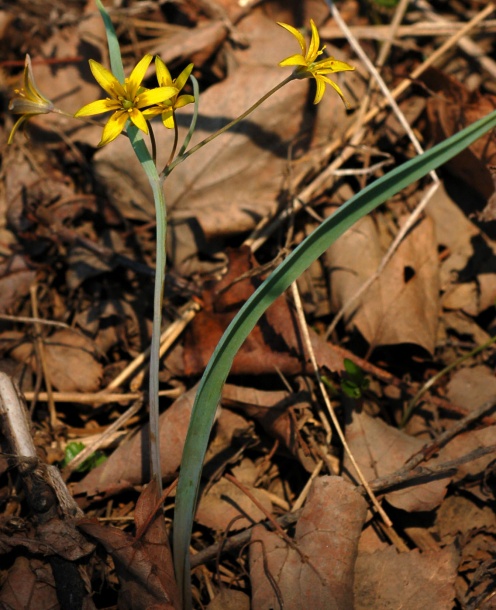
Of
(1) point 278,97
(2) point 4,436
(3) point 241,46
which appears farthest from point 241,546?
(3) point 241,46

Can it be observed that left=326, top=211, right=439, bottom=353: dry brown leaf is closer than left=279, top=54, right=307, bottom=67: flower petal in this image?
No

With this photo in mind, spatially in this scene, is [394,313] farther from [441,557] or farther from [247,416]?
[441,557]

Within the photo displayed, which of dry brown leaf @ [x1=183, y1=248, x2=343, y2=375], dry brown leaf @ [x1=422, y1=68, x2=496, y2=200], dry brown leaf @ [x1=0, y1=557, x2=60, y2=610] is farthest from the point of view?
dry brown leaf @ [x1=422, y1=68, x2=496, y2=200]

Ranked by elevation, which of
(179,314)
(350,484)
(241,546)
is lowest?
(241,546)

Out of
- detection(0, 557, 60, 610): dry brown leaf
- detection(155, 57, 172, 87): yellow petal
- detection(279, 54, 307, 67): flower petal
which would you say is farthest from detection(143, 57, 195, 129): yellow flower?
detection(0, 557, 60, 610): dry brown leaf

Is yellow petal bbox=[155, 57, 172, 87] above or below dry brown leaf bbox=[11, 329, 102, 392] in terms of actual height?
above

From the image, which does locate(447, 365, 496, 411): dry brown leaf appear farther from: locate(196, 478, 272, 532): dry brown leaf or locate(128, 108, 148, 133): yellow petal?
locate(128, 108, 148, 133): yellow petal

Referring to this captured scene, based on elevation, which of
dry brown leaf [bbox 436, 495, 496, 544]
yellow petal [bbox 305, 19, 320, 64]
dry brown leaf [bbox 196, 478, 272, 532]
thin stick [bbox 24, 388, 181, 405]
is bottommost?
dry brown leaf [bbox 196, 478, 272, 532]
